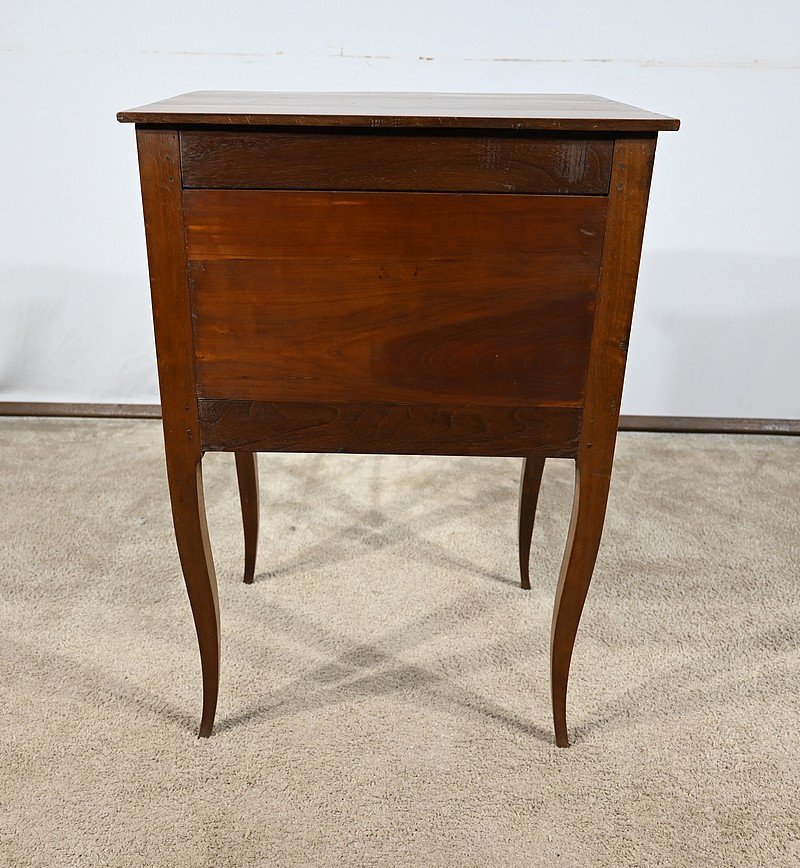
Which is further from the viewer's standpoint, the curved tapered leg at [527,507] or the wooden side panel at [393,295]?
the curved tapered leg at [527,507]

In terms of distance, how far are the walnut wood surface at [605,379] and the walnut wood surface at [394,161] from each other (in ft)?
0.10

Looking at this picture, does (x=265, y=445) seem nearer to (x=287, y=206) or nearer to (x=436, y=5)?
(x=287, y=206)

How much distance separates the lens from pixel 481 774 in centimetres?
105

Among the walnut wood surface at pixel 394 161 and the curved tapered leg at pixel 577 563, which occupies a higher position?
the walnut wood surface at pixel 394 161

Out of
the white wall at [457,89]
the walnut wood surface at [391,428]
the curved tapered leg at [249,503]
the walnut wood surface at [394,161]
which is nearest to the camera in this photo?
the walnut wood surface at [394,161]

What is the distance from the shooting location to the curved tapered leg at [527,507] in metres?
1.36

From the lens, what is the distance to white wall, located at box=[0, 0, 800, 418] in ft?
6.19

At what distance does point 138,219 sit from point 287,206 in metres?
1.37

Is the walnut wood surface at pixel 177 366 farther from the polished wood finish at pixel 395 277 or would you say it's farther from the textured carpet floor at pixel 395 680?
the textured carpet floor at pixel 395 680

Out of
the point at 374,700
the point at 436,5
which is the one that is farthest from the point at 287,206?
the point at 436,5

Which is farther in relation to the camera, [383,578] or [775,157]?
[775,157]

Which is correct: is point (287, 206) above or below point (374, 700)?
above

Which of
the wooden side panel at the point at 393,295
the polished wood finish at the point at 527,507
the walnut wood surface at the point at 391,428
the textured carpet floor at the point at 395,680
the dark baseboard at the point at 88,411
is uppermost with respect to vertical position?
the wooden side panel at the point at 393,295

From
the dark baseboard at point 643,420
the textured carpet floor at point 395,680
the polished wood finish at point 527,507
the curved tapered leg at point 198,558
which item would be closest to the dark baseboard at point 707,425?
the dark baseboard at point 643,420
